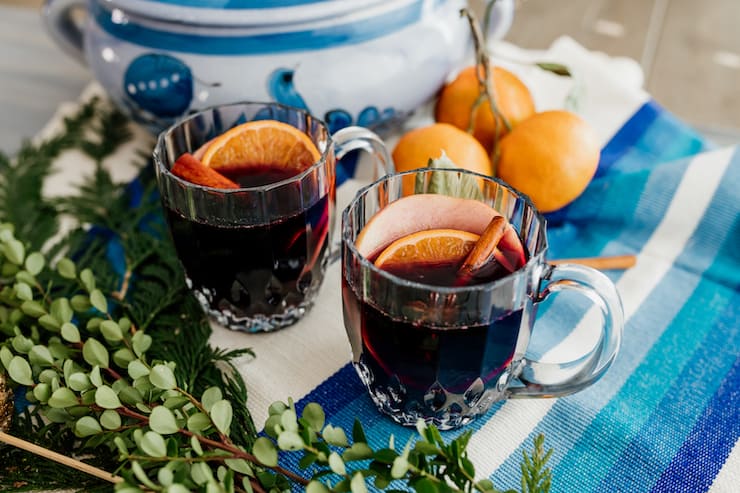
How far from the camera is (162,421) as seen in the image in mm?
432

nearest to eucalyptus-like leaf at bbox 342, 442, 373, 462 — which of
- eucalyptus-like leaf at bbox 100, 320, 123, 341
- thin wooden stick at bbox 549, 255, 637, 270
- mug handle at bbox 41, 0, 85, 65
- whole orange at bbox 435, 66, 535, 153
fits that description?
eucalyptus-like leaf at bbox 100, 320, 123, 341

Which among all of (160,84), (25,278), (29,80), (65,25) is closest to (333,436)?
(25,278)

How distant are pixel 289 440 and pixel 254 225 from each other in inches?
8.0

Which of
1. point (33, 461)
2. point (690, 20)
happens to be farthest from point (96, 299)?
→ point (690, 20)

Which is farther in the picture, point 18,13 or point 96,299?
point 18,13

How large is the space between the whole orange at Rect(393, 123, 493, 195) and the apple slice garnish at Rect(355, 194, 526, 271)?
150mm

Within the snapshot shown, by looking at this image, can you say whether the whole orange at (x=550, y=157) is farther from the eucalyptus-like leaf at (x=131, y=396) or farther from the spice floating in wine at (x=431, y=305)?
the eucalyptus-like leaf at (x=131, y=396)

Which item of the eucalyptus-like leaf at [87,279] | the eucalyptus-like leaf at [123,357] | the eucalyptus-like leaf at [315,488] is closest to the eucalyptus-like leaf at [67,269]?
the eucalyptus-like leaf at [87,279]

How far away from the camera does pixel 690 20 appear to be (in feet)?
7.55

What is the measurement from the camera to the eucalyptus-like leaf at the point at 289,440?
397 mm

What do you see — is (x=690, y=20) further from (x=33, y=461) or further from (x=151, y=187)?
(x=33, y=461)

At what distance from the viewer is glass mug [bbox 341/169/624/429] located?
452 millimetres

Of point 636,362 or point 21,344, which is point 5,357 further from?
point 636,362

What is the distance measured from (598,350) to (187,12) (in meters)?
0.46
